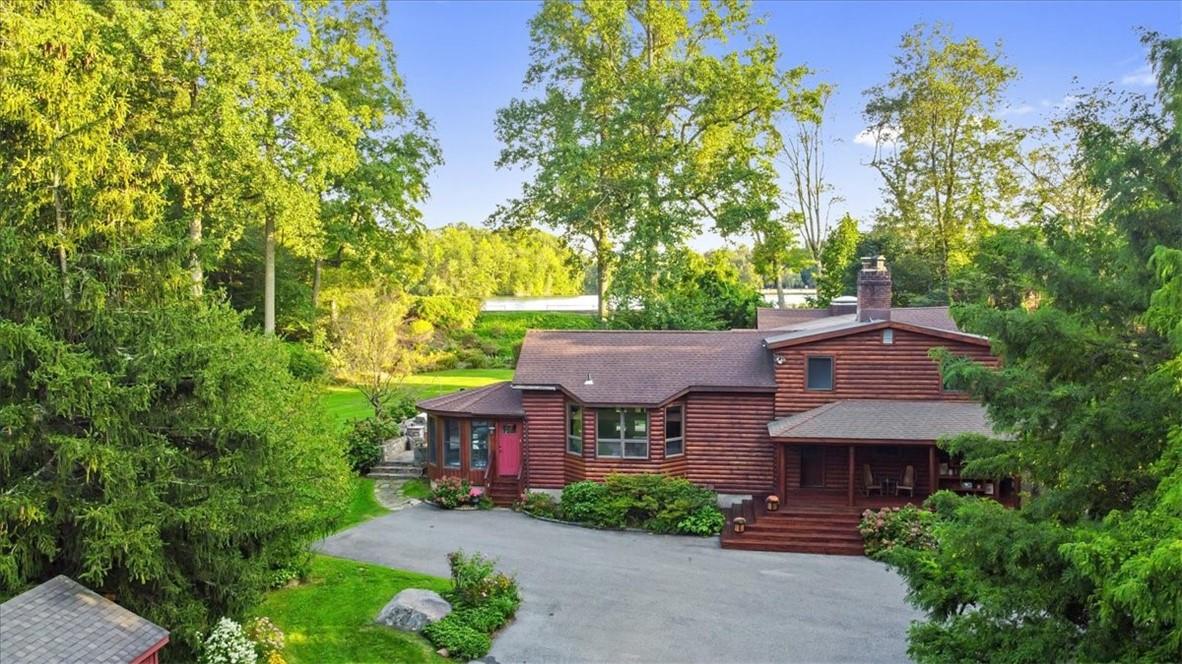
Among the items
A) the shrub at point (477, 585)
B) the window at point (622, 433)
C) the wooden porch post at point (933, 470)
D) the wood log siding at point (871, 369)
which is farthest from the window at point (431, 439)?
the wooden porch post at point (933, 470)

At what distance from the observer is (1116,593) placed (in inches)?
249

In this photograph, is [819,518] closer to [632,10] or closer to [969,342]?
[969,342]

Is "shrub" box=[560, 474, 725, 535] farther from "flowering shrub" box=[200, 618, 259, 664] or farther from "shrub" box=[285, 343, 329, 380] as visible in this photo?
"shrub" box=[285, 343, 329, 380]

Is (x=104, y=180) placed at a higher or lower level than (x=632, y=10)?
lower

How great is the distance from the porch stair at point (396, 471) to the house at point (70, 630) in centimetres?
1445

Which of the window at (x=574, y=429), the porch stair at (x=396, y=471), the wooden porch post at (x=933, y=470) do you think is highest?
the window at (x=574, y=429)

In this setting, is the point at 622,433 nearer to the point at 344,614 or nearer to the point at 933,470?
the point at 933,470

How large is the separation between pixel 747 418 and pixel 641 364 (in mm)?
3386

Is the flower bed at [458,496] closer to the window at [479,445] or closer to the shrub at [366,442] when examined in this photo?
the window at [479,445]

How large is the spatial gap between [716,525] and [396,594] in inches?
324

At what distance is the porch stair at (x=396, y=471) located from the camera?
23.8 meters

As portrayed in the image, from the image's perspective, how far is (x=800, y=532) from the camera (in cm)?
1794

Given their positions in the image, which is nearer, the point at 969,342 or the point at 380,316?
the point at 969,342

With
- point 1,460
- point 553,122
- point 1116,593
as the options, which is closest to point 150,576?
point 1,460
